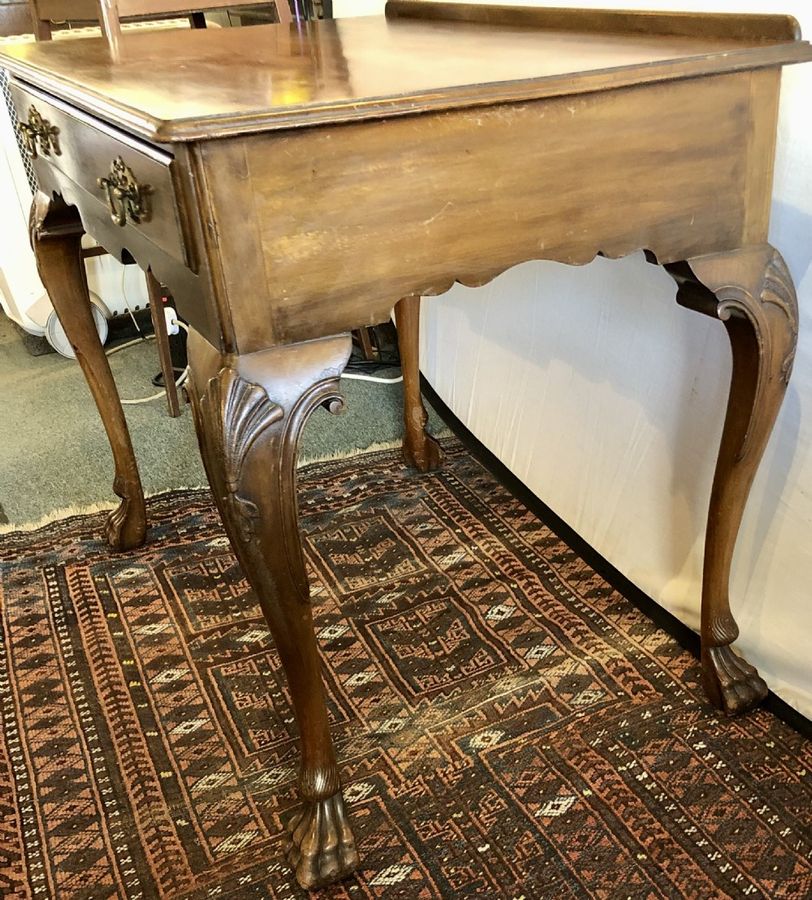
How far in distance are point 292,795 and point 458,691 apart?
Result: 0.26 meters

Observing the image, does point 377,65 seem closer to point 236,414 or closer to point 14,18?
point 236,414

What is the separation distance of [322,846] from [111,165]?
0.73m

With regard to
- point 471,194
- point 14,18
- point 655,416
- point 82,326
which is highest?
point 14,18

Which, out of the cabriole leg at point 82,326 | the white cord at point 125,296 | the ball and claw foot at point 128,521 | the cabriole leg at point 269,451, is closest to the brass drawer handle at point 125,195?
the cabriole leg at point 269,451

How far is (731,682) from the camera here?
1133 mm

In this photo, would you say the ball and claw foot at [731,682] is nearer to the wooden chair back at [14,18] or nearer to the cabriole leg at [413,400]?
the cabriole leg at [413,400]

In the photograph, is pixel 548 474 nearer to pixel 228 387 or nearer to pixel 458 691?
pixel 458 691

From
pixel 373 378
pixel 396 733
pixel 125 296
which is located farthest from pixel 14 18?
pixel 396 733

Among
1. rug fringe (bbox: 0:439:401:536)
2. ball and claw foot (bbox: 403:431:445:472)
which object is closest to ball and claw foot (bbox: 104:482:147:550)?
rug fringe (bbox: 0:439:401:536)

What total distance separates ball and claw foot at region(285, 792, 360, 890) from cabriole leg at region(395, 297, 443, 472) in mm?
842

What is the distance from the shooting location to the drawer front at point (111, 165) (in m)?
0.73

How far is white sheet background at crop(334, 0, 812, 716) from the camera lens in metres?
1.03

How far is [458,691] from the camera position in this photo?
1.20 metres

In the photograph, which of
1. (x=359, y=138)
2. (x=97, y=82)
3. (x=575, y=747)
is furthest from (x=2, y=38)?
(x=575, y=747)
